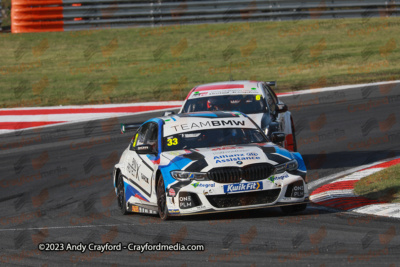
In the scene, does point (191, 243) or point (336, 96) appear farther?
point (336, 96)

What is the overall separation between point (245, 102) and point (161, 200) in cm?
446

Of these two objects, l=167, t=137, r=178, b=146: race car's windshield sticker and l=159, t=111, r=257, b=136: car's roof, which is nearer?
l=167, t=137, r=178, b=146: race car's windshield sticker

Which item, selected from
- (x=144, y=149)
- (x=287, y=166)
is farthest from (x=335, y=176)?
(x=144, y=149)

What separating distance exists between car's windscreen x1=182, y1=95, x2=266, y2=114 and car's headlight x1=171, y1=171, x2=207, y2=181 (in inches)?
169

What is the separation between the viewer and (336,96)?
21.5 metres

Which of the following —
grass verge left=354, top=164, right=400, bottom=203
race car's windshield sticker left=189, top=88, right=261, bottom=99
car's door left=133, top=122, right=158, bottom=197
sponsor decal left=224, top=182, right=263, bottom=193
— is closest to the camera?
sponsor decal left=224, top=182, right=263, bottom=193

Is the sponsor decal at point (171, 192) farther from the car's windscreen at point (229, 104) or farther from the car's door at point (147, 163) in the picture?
the car's windscreen at point (229, 104)

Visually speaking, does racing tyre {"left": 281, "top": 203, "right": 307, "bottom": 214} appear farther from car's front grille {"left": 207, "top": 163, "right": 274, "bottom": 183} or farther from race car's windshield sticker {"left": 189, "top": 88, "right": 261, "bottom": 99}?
race car's windshield sticker {"left": 189, "top": 88, "right": 261, "bottom": 99}

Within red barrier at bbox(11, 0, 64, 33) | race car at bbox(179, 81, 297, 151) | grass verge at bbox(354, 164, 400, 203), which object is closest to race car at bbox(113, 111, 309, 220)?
grass verge at bbox(354, 164, 400, 203)

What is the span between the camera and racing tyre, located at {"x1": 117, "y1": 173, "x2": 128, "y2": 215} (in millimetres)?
10370

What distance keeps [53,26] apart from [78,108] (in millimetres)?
9102

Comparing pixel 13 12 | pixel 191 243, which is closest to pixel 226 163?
pixel 191 243

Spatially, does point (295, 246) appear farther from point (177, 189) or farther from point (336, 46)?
point (336, 46)

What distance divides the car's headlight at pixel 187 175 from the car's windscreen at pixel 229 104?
169 inches
